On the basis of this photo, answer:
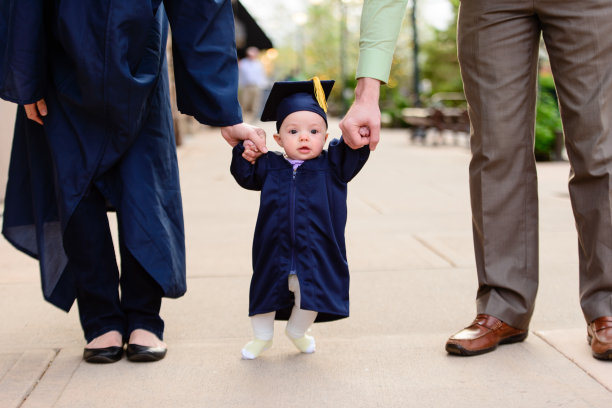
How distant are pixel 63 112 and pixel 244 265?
188 cm

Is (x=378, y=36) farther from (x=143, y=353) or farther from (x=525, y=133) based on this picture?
(x=143, y=353)

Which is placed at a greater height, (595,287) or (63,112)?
(63,112)

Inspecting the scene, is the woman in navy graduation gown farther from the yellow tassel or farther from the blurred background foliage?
the blurred background foliage

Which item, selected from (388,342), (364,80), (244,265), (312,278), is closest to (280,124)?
(364,80)

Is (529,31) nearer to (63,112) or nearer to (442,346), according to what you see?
(442,346)

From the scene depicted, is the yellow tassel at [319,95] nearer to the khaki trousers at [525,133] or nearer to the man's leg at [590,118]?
the khaki trousers at [525,133]

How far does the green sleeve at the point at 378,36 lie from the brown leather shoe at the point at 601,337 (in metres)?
1.17

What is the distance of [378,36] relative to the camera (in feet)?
9.14

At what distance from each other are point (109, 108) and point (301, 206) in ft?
2.40

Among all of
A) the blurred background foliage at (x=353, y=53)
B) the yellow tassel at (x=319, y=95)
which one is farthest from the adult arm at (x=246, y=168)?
the blurred background foliage at (x=353, y=53)

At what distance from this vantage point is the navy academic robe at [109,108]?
105 inches

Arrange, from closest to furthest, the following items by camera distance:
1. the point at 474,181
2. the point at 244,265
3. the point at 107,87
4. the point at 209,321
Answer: the point at 107,87
the point at 474,181
the point at 209,321
the point at 244,265

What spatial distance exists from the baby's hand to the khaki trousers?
2.85 feet

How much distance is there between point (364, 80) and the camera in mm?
2756
